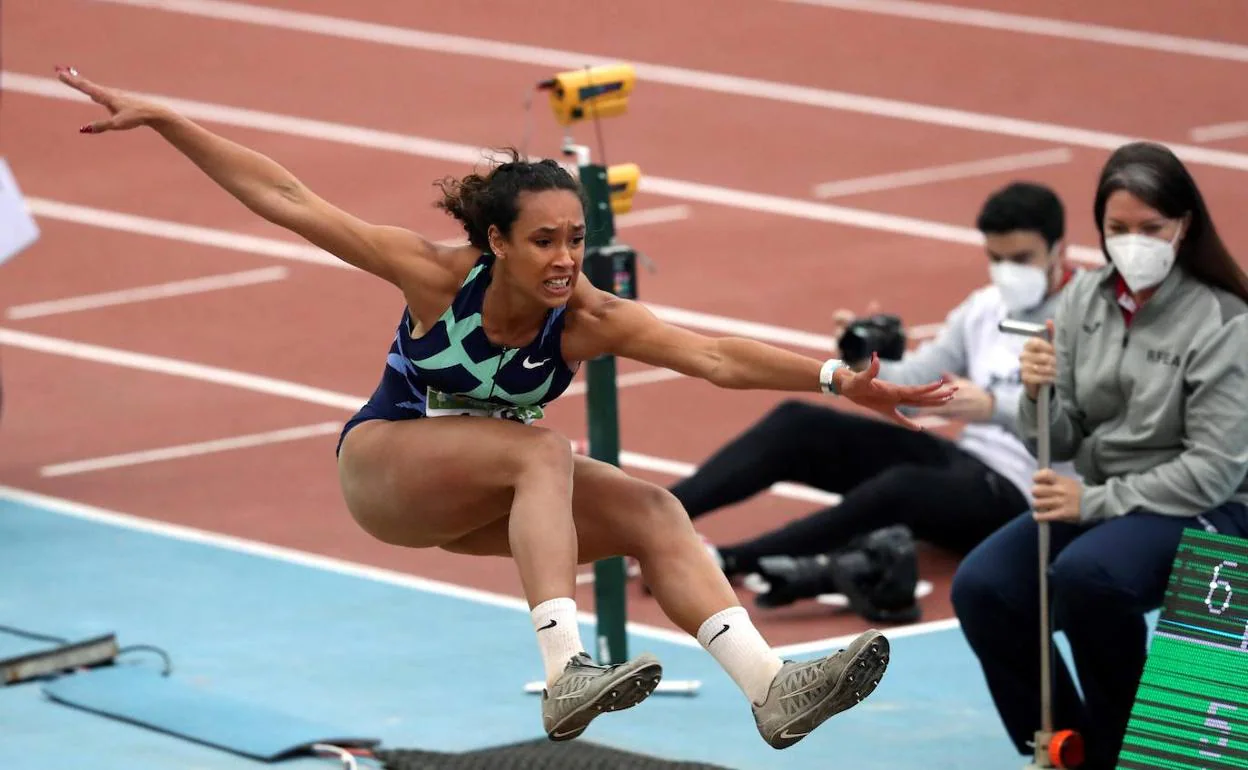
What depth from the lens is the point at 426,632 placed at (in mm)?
8797

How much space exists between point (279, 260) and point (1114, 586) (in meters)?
7.67

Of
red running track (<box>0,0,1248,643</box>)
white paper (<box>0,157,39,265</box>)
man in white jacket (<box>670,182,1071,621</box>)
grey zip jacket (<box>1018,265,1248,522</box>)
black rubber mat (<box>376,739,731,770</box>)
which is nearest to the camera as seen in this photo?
grey zip jacket (<box>1018,265,1248,522</box>)

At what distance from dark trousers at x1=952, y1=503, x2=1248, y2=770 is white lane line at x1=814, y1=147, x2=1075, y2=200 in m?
7.14

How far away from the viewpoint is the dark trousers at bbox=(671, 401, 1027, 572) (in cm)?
889

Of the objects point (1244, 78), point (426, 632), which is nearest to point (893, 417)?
point (426, 632)

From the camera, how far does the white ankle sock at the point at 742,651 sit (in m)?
5.79

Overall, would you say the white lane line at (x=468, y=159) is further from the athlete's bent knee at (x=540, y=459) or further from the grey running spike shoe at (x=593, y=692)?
the grey running spike shoe at (x=593, y=692)

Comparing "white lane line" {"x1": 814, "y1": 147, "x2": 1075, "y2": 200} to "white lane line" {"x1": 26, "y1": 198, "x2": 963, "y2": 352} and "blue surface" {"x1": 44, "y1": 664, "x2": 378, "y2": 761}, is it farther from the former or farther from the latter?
"blue surface" {"x1": 44, "y1": 664, "x2": 378, "y2": 761}

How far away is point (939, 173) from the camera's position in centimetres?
1442

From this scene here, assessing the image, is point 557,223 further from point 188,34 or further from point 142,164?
point 188,34

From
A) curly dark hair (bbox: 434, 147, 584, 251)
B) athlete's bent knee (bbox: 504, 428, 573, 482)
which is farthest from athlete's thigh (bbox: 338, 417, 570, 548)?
curly dark hair (bbox: 434, 147, 584, 251)

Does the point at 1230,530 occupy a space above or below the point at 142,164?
below

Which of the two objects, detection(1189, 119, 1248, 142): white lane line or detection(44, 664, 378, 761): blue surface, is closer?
detection(44, 664, 378, 761): blue surface

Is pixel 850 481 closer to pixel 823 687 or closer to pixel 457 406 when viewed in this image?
pixel 457 406
